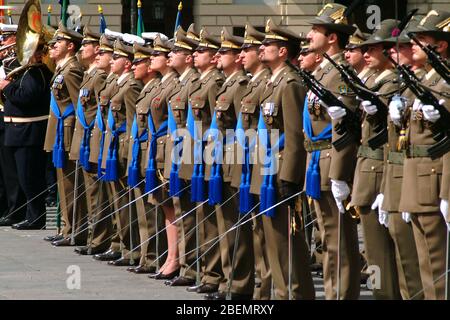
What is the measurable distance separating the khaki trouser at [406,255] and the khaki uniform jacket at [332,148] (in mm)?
572

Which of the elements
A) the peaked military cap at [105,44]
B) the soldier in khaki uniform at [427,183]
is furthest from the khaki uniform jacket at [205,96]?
the soldier in khaki uniform at [427,183]

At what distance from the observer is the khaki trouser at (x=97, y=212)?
14188 mm

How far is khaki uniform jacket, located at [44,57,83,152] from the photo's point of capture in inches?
579

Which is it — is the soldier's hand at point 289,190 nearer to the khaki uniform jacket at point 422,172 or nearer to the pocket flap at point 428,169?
the khaki uniform jacket at point 422,172

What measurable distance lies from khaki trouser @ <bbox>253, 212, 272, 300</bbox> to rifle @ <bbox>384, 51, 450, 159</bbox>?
208cm

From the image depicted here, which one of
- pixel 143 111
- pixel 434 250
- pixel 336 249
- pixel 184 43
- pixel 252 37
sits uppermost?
pixel 252 37

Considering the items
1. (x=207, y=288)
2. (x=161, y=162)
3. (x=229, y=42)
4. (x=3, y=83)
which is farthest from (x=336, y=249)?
(x=3, y=83)

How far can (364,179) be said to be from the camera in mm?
9594

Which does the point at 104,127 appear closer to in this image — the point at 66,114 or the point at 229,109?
the point at 66,114

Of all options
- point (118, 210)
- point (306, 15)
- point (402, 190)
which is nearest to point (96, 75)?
point (118, 210)

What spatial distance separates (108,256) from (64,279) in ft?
4.65

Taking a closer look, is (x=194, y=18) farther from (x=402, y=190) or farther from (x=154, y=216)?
(x=402, y=190)

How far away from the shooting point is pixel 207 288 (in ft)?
38.1

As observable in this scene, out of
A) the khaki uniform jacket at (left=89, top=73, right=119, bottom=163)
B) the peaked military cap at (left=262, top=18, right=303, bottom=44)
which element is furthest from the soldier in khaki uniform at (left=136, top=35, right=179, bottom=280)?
the peaked military cap at (left=262, top=18, right=303, bottom=44)
